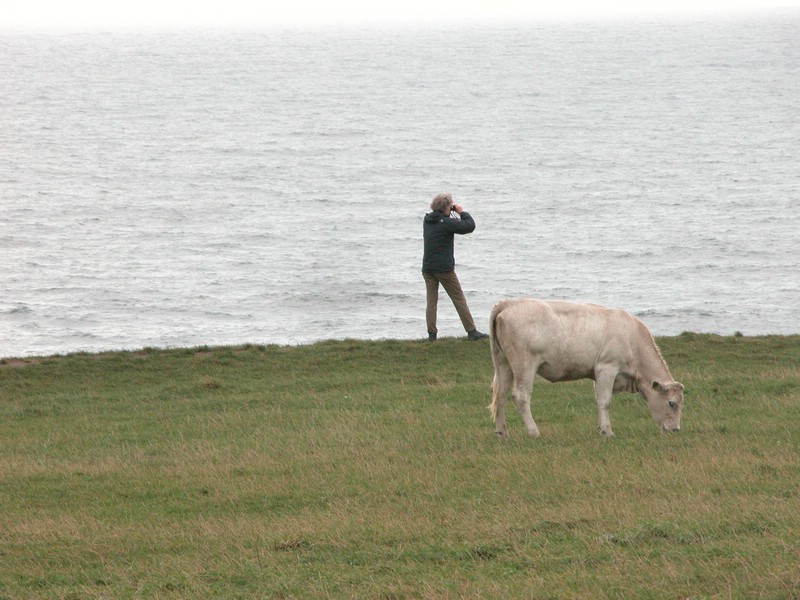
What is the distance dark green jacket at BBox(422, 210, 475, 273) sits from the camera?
22.9 m

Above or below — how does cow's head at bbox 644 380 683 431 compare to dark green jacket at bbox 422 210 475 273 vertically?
below

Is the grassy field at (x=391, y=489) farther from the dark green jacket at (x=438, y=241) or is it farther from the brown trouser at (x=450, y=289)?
the dark green jacket at (x=438, y=241)

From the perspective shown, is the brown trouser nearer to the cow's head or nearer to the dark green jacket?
the dark green jacket

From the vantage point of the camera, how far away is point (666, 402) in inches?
622

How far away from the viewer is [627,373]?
16.0 m

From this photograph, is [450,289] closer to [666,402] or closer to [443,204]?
[443,204]

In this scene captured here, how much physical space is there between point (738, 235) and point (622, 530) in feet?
180

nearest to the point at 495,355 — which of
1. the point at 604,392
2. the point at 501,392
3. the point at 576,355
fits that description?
the point at 501,392

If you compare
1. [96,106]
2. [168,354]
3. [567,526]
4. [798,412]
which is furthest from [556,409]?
[96,106]

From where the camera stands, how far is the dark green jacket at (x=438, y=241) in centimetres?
2291

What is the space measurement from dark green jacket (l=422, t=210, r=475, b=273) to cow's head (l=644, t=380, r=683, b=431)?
7.60 meters

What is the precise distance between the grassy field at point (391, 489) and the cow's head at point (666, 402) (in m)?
0.25

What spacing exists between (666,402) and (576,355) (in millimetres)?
1367

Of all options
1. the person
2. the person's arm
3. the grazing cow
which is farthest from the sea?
the grazing cow
